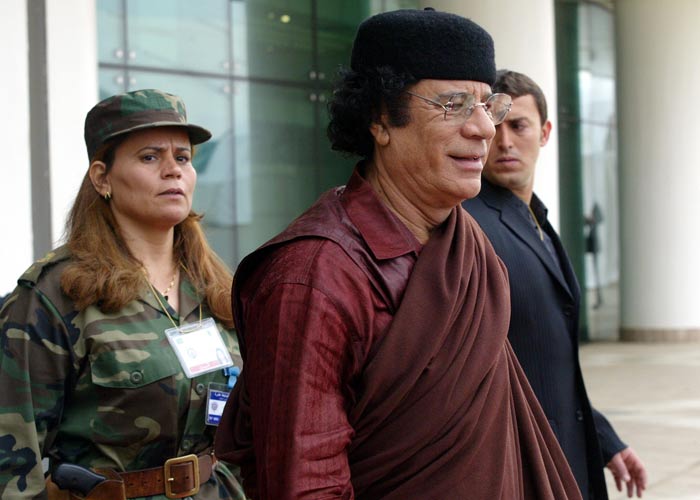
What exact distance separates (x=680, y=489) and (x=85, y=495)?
183 inches

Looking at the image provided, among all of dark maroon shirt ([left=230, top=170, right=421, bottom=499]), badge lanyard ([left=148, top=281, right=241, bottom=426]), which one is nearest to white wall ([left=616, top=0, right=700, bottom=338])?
badge lanyard ([left=148, top=281, right=241, bottom=426])

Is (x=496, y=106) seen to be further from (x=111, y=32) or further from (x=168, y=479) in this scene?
(x=111, y=32)

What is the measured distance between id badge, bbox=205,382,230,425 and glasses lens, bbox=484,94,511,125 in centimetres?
122

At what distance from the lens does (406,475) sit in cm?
180

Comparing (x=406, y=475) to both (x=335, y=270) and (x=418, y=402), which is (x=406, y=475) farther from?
(x=335, y=270)

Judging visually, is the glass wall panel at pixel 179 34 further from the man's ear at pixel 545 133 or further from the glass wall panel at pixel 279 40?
the man's ear at pixel 545 133

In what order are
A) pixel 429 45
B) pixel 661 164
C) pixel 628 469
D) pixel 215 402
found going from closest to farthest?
pixel 429 45 < pixel 215 402 < pixel 628 469 < pixel 661 164

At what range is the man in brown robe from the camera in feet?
5.76

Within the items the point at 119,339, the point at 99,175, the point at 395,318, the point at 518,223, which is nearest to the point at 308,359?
the point at 395,318

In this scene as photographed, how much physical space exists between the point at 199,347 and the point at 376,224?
1143mm

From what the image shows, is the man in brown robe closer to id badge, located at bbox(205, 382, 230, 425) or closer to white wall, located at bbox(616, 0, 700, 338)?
id badge, located at bbox(205, 382, 230, 425)

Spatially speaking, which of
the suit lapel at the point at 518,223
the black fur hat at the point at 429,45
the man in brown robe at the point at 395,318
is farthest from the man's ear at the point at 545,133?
the black fur hat at the point at 429,45

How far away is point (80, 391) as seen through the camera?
8.96 ft

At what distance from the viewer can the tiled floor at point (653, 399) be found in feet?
22.1
